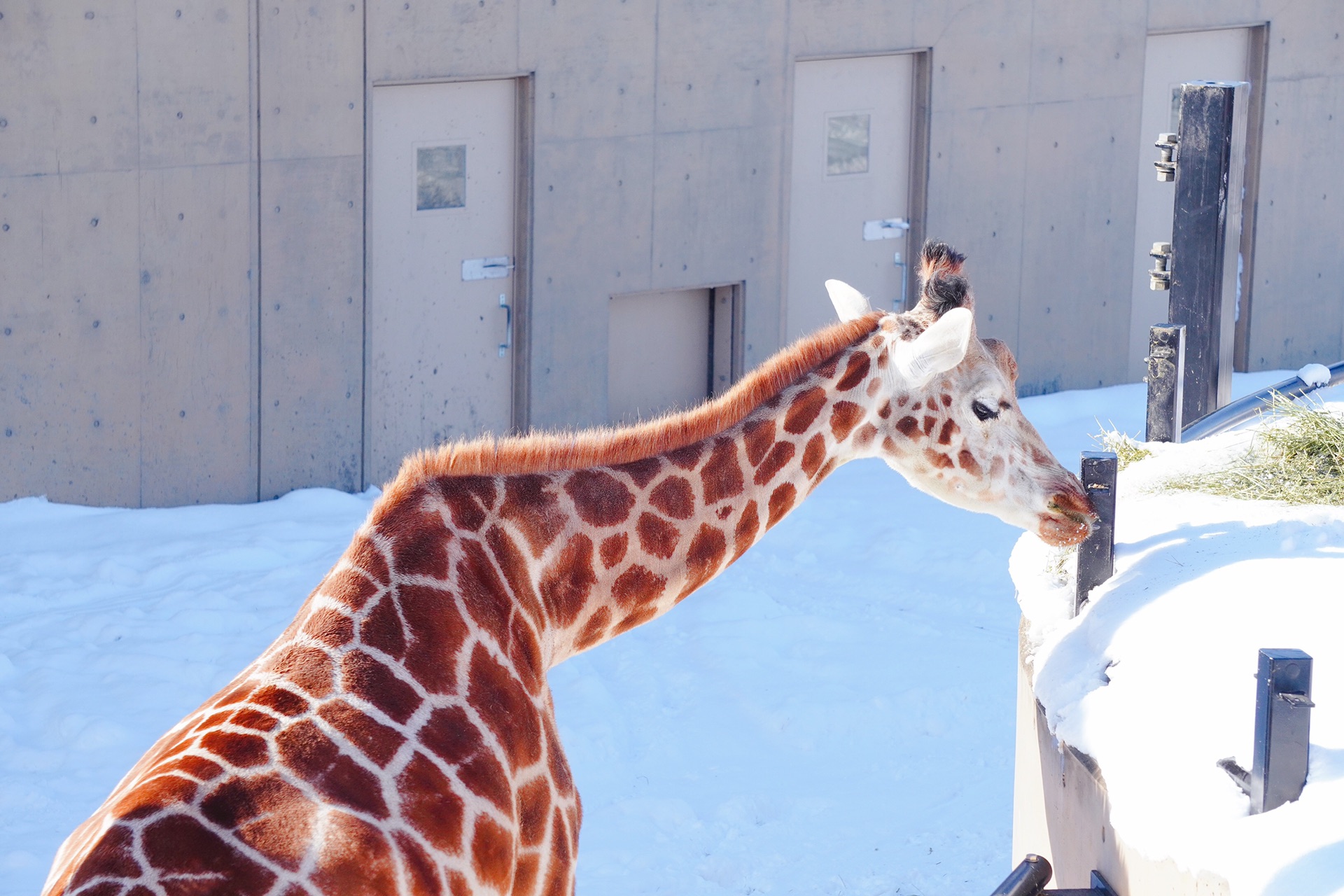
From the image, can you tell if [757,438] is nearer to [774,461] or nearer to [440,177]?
[774,461]

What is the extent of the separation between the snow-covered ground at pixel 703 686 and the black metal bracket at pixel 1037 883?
2252 mm

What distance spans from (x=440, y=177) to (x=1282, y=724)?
26.6 feet

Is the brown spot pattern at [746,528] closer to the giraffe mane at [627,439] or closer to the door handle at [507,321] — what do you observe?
the giraffe mane at [627,439]

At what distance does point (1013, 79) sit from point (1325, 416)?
8.10 m

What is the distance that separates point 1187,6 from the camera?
42.5 feet

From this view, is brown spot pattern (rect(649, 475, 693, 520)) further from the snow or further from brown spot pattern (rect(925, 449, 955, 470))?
the snow

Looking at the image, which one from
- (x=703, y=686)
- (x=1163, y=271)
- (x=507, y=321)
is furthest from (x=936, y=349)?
(x=507, y=321)

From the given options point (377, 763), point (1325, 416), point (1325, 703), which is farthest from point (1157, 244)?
point (377, 763)

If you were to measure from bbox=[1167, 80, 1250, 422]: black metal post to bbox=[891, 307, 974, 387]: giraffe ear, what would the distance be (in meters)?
2.04

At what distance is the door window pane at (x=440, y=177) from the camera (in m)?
10.3

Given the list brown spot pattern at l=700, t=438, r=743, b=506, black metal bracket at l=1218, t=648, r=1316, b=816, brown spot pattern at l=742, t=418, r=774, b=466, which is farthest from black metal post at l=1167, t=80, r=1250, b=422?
black metal bracket at l=1218, t=648, r=1316, b=816

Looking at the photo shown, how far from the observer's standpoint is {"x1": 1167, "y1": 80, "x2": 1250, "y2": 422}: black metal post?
19.6 ft

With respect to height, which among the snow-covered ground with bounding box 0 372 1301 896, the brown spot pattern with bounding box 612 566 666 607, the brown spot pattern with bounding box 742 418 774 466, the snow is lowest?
the snow-covered ground with bounding box 0 372 1301 896

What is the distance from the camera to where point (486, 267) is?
10.6m
